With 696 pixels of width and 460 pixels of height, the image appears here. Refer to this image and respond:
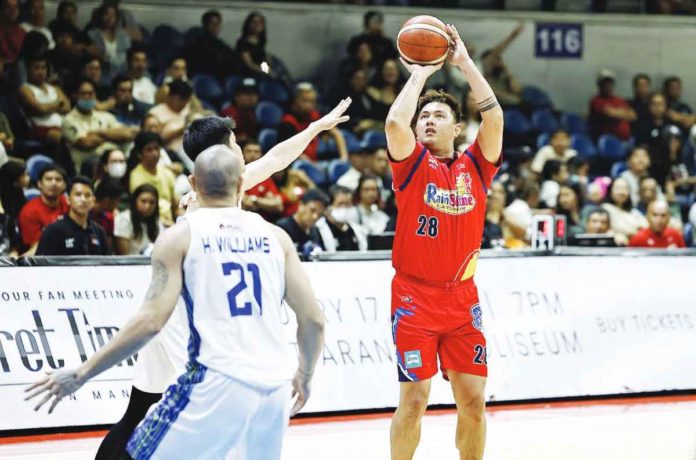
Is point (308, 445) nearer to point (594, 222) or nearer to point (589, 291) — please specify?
point (589, 291)

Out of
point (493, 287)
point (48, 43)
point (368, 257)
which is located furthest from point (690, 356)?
point (48, 43)

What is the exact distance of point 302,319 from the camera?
4750 mm

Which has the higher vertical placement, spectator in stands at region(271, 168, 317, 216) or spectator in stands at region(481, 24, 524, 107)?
spectator in stands at region(481, 24, 524, 107)

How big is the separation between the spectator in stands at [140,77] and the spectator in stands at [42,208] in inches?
113

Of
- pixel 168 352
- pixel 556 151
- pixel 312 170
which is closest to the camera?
pixel 168 352

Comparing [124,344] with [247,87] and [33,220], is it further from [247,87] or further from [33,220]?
[247,87]

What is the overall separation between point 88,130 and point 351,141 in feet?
11.3

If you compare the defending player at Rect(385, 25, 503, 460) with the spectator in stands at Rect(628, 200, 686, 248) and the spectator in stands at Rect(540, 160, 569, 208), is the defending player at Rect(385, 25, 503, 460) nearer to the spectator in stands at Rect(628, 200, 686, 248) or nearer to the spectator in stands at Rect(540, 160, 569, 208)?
the spectator in stands at Rect(628, 200, 686, 248)

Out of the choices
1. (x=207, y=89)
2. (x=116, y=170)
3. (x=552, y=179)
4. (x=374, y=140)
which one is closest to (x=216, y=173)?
(x=116, y=170)

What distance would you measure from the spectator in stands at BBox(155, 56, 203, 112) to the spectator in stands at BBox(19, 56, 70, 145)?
3.92ft

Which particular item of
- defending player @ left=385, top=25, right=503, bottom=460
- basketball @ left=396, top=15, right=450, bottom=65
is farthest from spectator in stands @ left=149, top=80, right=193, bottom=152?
basketball @ left=396, top=15, right=450, bottom=65

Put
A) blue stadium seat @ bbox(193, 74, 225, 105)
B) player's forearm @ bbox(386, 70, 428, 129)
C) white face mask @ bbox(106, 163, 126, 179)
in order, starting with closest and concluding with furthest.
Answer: player's forearm @ bbox(386, 70, 428, 129) < white face mask @ bbox(106, 163, 126, 179) < blue stadium seat @ bbox(193, 74, 225, 105)

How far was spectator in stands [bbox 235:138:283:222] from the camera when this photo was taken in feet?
39.8

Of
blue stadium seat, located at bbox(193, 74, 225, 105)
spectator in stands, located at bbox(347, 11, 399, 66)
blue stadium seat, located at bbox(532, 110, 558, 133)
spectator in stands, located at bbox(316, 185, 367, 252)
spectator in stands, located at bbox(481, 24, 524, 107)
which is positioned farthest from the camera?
spectator in stands, located at bbox(481, 24, 524, 107)
